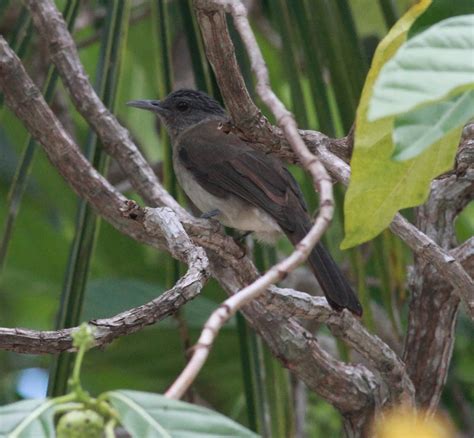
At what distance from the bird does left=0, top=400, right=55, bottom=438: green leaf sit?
2342 millimetres

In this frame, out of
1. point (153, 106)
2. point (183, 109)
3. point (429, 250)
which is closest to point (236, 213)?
point (153, 106)

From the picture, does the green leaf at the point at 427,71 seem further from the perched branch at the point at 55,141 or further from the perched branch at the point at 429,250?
the perched branch at the point at 55,141

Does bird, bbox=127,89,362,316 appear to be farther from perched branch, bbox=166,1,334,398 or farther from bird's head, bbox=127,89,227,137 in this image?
perched branch, bbox=166,1,334,398

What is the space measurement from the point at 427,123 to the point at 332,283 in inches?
86.9

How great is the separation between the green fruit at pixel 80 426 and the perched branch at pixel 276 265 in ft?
0.32

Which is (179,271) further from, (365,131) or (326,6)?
(365,131)

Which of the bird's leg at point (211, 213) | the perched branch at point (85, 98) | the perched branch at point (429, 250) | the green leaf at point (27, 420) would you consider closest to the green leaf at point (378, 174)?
Result: the green leaf at point (27, 420)

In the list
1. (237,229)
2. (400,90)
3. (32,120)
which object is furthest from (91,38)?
(400,90)

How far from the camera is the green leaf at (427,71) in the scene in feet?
3.83

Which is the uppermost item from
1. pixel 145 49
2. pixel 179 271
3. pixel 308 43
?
pixel 145 49

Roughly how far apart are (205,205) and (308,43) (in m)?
1.37

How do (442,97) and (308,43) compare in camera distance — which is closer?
(442,97)

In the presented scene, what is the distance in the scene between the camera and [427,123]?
127cm

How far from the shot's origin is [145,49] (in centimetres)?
536
